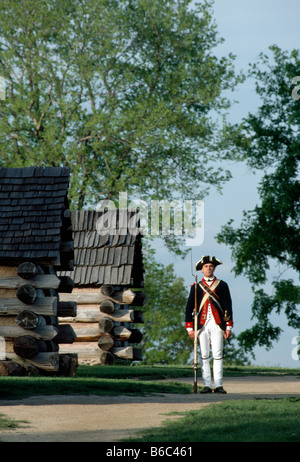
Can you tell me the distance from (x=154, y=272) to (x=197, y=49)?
10.5 m

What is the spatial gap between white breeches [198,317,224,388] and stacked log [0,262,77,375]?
383cm

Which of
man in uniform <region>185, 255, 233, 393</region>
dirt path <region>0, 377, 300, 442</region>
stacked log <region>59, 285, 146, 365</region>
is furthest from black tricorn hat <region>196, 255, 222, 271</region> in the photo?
stacked log <region>59, 285, 146, 365</region>

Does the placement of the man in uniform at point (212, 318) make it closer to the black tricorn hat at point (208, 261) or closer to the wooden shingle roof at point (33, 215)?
the black tricorn hat at point (208, 261)

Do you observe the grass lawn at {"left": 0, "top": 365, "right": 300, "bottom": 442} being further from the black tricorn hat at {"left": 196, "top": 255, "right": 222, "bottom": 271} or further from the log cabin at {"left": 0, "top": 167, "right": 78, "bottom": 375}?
the black tricorn hat at {"left": 196, "top": 255, "right": 222, "bottom": 271}

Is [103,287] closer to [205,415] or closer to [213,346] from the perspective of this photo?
[213,346]

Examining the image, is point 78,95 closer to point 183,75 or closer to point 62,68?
point 62,68

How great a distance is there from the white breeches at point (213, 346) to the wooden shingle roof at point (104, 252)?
299 inches

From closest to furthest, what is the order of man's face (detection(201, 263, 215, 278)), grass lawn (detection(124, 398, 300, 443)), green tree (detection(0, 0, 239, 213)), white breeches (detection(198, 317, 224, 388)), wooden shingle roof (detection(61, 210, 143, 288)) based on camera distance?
1. grass lawn (detection(124, 398, 300, 443))
2. white breeches (detection(198, 317, 224, 388))
3. man's face (detection(201, 263, 215, 278))
4. wooden shingle roof (detection(61, 210, 143, 288))
5. green tree (detection(0, 0, 239, 213))

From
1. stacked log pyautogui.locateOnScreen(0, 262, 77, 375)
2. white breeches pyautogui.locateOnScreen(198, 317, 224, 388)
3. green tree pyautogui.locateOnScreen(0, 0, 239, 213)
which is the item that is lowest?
white breeches pyautogui.locateOnScreen(198, 317, 224, 388)

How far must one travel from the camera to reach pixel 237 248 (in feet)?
95.4

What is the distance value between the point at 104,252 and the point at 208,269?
8.51m

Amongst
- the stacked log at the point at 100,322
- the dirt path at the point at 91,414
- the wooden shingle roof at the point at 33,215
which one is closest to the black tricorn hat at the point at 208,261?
the dirt path at the point at 91,414

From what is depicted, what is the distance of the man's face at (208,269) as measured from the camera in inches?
484

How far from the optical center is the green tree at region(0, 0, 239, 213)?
28.2 m
